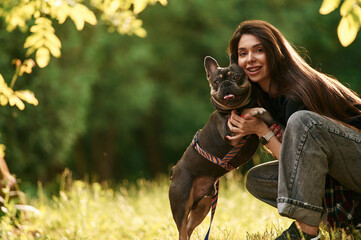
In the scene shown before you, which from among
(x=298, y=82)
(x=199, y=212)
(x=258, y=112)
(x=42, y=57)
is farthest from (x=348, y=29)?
(x=42, y=57)

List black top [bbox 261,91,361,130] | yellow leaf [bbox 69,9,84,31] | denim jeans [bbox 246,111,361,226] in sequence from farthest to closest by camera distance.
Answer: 1. yellow leaf [bbox 69,9,84,31]
2. black top [bbox 261,91,361,130]
3. denim jeans [bbox 246,111,361,226]

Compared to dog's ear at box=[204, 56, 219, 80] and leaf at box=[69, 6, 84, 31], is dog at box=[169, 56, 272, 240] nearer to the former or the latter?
dog's ear at box=[204, 56, 219, 80]

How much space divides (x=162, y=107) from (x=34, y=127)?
551cm

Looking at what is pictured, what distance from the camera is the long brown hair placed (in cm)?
296

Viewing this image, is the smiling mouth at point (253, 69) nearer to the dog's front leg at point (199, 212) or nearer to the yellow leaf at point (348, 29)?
the dog's front leg at point (199, 212)

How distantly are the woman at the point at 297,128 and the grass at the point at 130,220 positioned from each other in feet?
1.33

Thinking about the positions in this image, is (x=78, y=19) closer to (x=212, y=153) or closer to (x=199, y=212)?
(x=212, y=153)

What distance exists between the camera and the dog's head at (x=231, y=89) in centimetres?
319

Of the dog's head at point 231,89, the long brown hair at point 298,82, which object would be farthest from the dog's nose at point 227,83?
the long brown hair at point 298,82

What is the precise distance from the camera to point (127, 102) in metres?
11.3

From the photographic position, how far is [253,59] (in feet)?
10.7

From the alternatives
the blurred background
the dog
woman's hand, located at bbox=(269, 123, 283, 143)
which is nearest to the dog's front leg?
the dog

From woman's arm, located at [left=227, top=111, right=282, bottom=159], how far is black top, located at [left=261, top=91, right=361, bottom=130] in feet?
0.53

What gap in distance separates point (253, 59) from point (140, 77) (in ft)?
27.7
